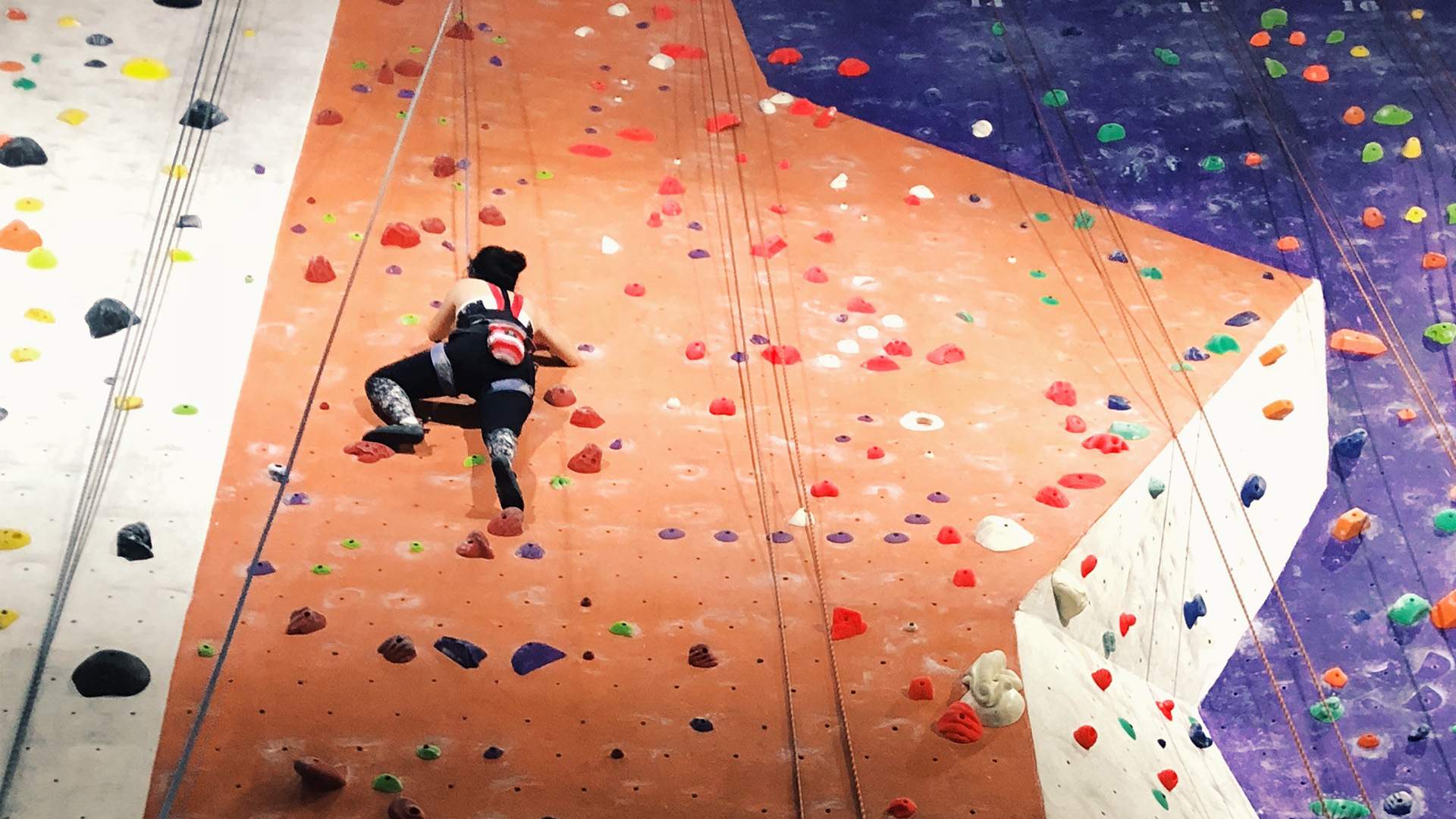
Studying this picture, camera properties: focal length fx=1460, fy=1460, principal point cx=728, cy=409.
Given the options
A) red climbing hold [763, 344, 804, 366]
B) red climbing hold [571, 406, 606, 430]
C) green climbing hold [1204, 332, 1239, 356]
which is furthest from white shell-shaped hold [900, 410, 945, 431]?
green climbing hold [1204, 332, 1239, 356]

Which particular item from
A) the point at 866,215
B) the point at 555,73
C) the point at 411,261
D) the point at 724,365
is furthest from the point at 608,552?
the point at 555,73

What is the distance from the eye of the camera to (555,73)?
5215 millimetres

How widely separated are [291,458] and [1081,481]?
2075 mm

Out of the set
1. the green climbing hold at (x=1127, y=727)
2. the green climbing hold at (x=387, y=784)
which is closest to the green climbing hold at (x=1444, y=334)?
the green climbing hold at (x=1127, y=727)

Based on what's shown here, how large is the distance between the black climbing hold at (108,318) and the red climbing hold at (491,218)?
42.8 inches

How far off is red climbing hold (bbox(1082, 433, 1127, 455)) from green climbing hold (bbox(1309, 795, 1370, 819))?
42.7 inches

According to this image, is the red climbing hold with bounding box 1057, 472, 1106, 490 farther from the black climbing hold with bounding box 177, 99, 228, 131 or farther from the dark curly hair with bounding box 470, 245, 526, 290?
the black climbing hold with bounding box 177, 99, 228, 131

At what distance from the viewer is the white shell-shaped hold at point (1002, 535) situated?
371 centimetres

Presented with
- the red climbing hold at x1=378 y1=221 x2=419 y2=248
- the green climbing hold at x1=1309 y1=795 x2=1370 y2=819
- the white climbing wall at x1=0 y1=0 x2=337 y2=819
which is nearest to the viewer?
the white climbing wall at x1=0 y1=0 x2=337 y2=819

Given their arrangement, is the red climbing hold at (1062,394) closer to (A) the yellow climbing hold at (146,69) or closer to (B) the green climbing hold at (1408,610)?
(B) the green climbing hold at (1408,610)

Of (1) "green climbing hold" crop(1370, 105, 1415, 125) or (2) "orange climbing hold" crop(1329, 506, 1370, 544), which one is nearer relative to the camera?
(2) "orange climbing hold" crop(1329, 506, 1370, 544)

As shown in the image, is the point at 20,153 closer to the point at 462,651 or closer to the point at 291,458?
the point at 291,458

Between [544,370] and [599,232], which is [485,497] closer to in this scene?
[544,370]

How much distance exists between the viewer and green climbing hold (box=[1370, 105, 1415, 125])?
5.13 metres
